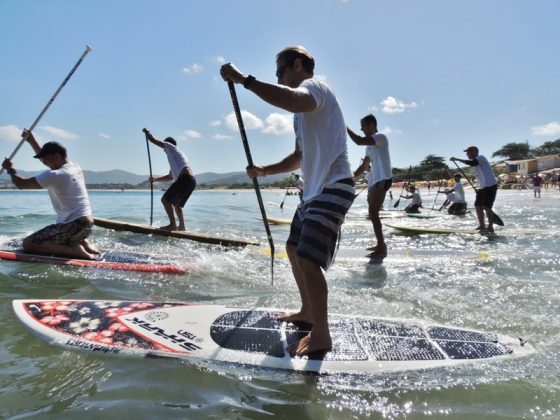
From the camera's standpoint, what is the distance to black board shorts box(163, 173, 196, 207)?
923cm

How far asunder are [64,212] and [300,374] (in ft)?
15.5

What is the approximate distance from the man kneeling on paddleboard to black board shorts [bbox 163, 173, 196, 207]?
10.2ft

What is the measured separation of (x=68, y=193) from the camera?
5867mm

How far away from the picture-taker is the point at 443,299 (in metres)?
4.59

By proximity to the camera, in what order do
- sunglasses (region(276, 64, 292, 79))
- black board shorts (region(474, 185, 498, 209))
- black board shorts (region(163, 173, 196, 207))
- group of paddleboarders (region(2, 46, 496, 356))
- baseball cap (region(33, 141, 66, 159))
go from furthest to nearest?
1. black board shorts (region(474, 185, 498, 209))
2. black board shorts (region(163, 173, 196, 207))
3. baseball cap (region(33, 141, 66, 159))
4. sunglasses (region(276, 64, 292, 79))
5. group of paddleboarders (region(2, 46, 496, 356))

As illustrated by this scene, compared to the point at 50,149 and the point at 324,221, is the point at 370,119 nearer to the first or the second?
the point at 324,221

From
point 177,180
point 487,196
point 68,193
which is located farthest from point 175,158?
point 487,196

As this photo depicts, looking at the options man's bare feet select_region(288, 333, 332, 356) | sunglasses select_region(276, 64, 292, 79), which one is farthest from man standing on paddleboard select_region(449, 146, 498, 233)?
man's bare feet select_region(288, 333, 332, 356)

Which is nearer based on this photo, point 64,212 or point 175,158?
point 64,212

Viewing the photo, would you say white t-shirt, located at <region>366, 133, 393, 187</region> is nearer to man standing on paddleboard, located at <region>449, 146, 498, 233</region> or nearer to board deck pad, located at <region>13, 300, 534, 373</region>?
board deck pad, located at <region>13, 300, 534, 373</region>

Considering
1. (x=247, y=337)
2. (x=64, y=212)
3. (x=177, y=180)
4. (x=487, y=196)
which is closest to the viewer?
(x=247, y=337)

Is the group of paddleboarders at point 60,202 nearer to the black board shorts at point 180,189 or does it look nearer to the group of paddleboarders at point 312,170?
the black board shorts at point 180,189

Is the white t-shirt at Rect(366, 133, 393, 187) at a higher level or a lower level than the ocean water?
higher

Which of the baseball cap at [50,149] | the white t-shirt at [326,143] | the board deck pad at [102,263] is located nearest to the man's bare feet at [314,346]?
the white t-shirt at [326,143]
